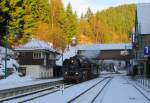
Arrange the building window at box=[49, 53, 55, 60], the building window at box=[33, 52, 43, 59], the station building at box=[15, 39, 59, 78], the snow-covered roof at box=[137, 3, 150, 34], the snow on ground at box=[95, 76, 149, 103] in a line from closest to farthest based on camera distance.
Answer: the snow on ground at box=[95, 76, 149, 103] → the station building at box=[15, 39, 59, 78] → the building window at box=[33, 52, 43, 59] → the building window at box=[49, 53, 55, 60] → the snow-covered roof at box=[137, 3, 150, 34]

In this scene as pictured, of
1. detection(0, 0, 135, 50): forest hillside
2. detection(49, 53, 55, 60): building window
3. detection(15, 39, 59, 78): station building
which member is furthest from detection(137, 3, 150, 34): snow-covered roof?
detection(15, 39, 59, 78): station building

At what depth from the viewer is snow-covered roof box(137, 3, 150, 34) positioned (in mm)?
84881

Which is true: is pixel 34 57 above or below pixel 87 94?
above

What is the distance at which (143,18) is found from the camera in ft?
289

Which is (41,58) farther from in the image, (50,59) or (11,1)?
(11,1)

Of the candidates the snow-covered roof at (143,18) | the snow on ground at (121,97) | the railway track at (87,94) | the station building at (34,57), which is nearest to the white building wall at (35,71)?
the station building at (34,57)

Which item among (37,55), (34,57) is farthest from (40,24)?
(34,57)

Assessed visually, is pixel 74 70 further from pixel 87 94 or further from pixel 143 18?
pixel 143 18

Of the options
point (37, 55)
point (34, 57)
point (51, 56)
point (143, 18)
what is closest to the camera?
point (34, 57)

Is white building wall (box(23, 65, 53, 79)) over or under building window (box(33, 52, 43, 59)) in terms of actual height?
under

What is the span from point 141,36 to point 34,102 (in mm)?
63566

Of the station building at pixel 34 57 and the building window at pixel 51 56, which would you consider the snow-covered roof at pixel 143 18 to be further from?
the station building at pixel 34 57

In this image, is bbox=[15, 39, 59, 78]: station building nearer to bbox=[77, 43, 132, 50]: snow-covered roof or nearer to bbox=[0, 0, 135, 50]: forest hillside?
bbox=[0, 0, 135, 50]: forest hillside

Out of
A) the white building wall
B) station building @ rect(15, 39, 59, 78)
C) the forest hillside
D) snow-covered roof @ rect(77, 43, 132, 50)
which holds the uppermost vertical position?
the forest hillside
